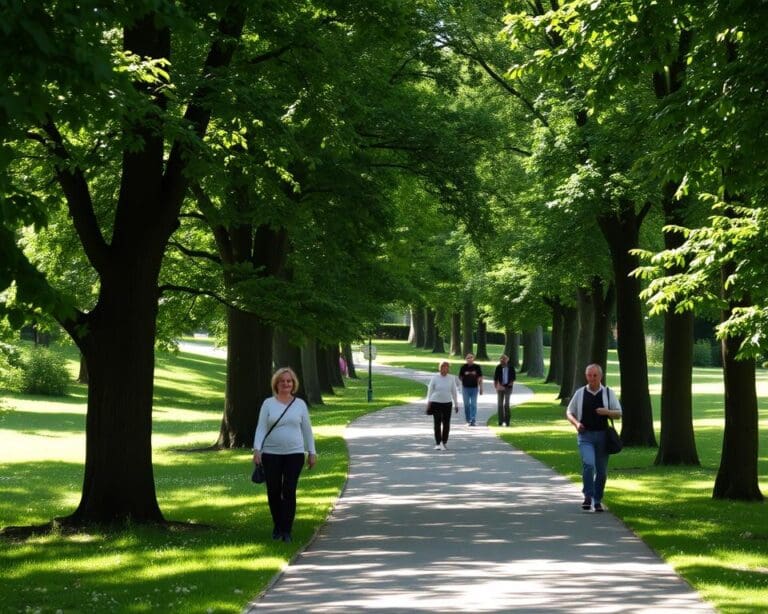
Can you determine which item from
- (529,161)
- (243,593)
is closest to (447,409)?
(529,161)

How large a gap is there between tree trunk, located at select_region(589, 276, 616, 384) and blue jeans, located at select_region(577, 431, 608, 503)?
2002 centimetres

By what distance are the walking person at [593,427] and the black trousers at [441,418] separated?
8.71 meters

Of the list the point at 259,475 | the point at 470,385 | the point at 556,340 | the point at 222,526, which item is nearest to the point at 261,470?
the point at 259,475

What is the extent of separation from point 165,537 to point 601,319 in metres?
24.5

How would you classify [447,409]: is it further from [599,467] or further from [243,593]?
[243,593]

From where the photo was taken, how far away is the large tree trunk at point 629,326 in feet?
82.7

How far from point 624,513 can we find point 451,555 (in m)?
3.98

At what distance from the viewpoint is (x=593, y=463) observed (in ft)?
48.6

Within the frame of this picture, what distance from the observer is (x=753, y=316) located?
42.7 ft

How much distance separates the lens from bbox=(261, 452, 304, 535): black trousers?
12578 mm

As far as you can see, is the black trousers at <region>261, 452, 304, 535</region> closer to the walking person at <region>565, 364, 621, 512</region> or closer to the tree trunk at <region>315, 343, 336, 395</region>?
→ the walking person at <region>565, 364, 621, 512</region>

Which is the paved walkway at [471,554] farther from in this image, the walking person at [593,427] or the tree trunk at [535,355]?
the tree trunk at [535,355]

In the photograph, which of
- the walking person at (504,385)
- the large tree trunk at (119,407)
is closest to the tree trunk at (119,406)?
the large tree trunk at (119,407)

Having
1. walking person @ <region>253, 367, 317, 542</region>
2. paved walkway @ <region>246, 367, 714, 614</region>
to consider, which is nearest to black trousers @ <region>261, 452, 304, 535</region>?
walking person @ <region>253, 367, 317, 542</region>
